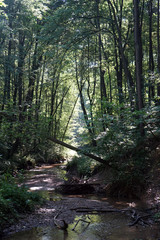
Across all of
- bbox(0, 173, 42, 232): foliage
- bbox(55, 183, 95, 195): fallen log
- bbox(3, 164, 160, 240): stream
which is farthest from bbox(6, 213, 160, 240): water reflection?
bbox(55, 183, 95, 195): fallen log

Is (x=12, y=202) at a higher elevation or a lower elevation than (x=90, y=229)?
higher

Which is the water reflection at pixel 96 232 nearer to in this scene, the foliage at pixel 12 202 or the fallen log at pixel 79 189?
the foliage at pixel 12 202

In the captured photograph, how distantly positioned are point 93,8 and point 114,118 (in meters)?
6.87

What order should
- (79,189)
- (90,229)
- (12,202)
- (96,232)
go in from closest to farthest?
(96,232)
(90,229)
(12,202)
(79,189)

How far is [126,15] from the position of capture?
13.4 metres

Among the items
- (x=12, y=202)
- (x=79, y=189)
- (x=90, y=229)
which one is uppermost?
(x=12, y=202)

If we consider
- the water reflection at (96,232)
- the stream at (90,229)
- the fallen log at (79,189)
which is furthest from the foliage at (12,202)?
the fallen log at (79,189)

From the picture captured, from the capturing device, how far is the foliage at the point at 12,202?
493 cm

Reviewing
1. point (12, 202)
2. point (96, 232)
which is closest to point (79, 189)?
point (12, 202)

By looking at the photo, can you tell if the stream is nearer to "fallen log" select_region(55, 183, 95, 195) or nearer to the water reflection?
the water reflection

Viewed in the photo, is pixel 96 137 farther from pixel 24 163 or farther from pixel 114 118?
pixel 24 163

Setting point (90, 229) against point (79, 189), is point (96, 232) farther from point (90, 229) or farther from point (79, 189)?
point (79, 189)

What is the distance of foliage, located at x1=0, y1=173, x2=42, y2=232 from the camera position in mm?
4930

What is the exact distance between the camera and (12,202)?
220 inches
